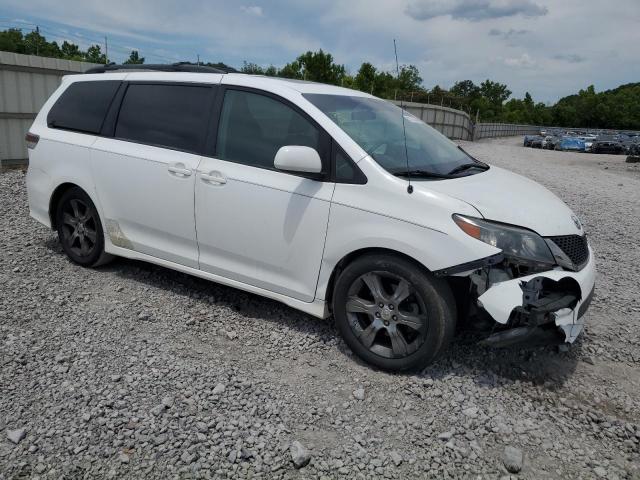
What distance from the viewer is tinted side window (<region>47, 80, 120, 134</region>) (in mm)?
4773

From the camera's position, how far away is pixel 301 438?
2.88m

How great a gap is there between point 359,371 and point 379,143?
1607 millimetres

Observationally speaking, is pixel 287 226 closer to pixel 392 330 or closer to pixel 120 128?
pixel 392 330

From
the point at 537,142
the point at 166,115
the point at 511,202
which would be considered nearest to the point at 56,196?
the point at 166,115

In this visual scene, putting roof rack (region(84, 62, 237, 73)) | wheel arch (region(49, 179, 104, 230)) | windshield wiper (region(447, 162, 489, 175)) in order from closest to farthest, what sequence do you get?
windshield wiper (region(447, 162, 489, 175)) → roof rack (region(84, 62, 237, 73)) → wheel arch (region(49, 179, 104, 230))

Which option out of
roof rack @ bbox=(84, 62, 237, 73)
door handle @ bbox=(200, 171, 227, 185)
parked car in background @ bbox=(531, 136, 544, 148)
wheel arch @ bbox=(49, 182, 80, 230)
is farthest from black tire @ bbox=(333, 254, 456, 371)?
parked car in background @ bbox=(531, 136, 544, 148)

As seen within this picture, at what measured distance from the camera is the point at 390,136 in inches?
155

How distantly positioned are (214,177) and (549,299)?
2.48 metres

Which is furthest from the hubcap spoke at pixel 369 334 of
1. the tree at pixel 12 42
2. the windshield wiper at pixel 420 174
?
the tree at pixel 12 42

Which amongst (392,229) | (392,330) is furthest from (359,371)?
(392,229)

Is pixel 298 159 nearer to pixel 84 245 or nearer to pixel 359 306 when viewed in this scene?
pixel 359 306

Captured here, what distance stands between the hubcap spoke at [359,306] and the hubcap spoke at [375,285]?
7 cm

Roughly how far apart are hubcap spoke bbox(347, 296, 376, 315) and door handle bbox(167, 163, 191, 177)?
1638 mm

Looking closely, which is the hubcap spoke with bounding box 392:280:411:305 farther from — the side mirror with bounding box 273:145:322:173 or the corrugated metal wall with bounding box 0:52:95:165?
the corrugated metal wall with bounding box 0:52:95:165
